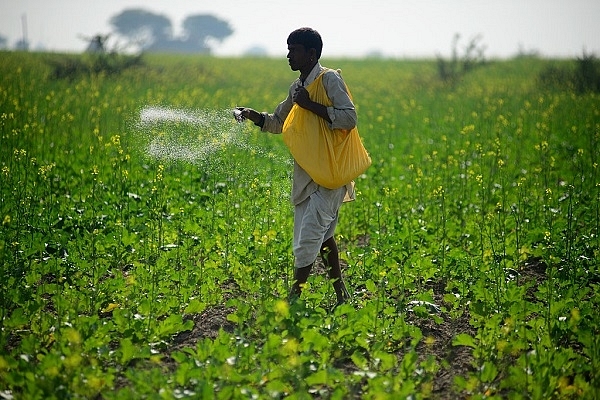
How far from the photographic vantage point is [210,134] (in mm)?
6965

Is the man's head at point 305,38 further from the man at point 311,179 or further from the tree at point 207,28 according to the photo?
the tree at point 207,28

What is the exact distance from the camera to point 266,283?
4.88m

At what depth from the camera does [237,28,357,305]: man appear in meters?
4.89

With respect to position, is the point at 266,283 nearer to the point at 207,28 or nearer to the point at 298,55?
the point at 298,55

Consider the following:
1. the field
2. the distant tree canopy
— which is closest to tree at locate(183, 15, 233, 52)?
the distant tree canopy

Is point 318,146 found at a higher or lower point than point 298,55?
lower

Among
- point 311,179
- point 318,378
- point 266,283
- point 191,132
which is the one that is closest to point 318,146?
point 311,179

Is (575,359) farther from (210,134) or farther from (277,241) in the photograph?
(210,134)

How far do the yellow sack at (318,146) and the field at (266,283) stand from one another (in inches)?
21.1

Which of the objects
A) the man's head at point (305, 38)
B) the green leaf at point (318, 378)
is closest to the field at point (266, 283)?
the green leaf at point (318, 378)

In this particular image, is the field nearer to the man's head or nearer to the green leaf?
the green leaf

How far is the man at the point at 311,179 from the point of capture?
16.0 ft

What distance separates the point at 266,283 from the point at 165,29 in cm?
10846

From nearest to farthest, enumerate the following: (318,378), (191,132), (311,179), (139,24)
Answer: (318,378)
(311,179)
(191,132)
(139,24)
